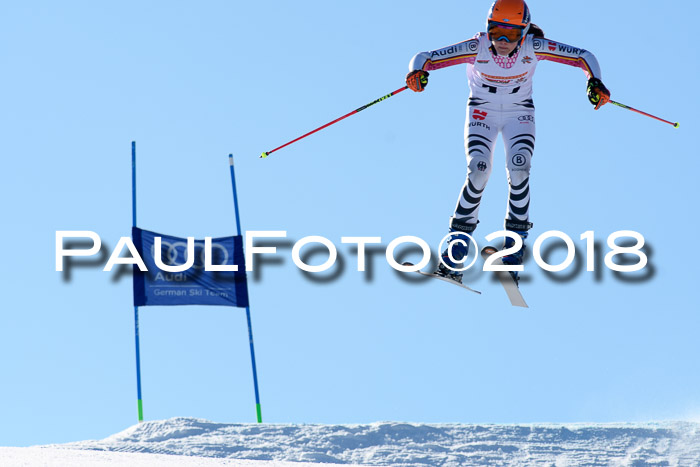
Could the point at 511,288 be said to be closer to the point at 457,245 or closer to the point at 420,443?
the point at 457,245

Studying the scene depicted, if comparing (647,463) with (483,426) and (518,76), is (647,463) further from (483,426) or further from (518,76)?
(518,76)

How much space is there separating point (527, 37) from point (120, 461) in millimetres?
6548

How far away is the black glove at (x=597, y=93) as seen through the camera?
15.5 metres

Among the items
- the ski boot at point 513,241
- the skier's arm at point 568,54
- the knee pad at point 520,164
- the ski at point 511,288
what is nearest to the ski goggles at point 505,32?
the skier's arm at point 568,54

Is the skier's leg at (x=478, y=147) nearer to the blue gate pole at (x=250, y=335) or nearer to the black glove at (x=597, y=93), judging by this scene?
the black glove at (x=597, y=93)

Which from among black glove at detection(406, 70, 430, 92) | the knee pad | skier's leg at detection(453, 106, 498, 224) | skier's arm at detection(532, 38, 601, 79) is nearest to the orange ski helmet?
skier's arm at detection(532, 38, 601, 79)

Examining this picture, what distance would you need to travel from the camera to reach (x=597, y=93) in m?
15.5

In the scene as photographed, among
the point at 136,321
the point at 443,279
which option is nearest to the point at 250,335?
the point at 136,321

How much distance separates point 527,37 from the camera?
51.5 feet

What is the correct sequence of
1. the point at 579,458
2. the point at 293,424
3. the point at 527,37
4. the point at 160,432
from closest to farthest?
1. the point at 527,37
2. the point at 160,432
3. the point at 293,424
4. the point at 579,458

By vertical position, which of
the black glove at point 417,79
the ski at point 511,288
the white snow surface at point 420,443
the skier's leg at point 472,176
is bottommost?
the white snow surface at point 420,443

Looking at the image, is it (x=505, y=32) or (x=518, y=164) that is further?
(x=518, y=164)

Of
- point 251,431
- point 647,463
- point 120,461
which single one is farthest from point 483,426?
point 120,461

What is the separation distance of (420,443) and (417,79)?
10.5m
